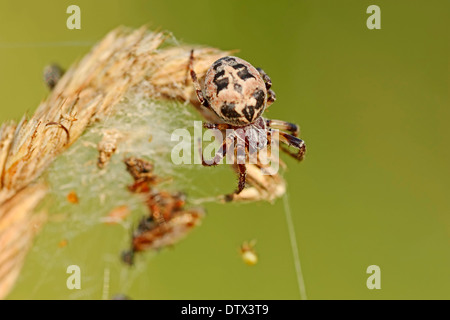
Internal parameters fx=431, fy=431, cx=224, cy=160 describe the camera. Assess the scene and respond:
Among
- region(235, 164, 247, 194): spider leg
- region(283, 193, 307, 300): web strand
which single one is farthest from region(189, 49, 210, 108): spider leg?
region(283, 193, 307, 300): web strand

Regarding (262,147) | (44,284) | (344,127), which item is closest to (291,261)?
(344,127)

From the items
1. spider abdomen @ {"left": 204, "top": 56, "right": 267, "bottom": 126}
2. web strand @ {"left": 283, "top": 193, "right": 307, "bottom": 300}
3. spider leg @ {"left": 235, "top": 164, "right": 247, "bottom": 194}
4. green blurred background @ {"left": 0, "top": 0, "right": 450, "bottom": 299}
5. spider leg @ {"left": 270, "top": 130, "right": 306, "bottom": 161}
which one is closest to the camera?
spider abdomen @ {"left": 204, "top": 56, "right": 267, "bottom": 126}

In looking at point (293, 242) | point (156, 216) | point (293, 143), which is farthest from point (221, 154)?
point (293, 242)

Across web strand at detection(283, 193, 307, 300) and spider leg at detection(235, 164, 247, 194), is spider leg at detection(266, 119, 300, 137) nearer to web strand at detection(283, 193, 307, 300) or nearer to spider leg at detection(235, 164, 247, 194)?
spider leg at detection(235, 164, 247, 194)

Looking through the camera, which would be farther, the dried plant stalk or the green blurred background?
the green blurred background
